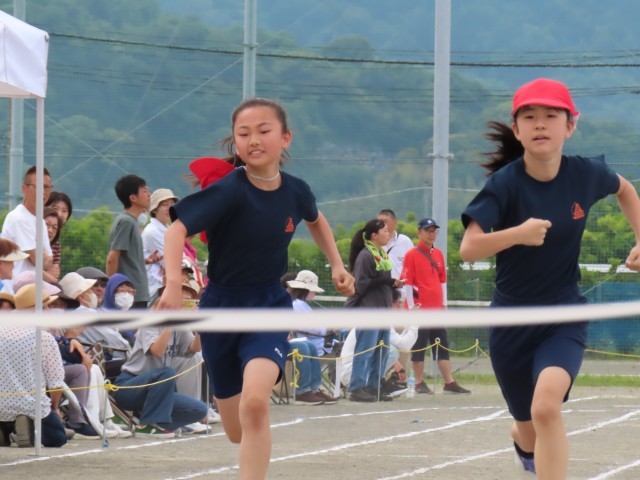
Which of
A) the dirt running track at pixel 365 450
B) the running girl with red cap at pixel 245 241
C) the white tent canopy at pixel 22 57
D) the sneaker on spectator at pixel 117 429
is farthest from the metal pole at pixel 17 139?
the running girl with red cap at pixel 245 241

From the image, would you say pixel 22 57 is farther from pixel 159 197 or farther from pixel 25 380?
pixel 159 197

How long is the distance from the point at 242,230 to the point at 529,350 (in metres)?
1.51

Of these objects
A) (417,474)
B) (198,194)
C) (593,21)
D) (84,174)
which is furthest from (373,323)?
(593,21)

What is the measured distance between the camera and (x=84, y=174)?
87.3 feet

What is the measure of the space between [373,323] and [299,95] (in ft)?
96.9

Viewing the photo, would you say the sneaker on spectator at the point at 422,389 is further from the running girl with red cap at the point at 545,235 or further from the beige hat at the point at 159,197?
the running girl with red cap at the point at 545,235

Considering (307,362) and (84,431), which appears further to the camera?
(307,362)

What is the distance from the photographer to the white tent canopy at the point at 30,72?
325 inches

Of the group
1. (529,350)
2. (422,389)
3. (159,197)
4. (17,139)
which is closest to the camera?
(529,350)

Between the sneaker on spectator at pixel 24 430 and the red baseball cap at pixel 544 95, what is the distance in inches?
187

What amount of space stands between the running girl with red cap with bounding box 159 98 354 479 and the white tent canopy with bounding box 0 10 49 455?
2069 millimetres

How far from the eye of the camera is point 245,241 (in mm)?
6605

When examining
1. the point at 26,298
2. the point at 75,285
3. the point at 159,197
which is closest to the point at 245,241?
the point at 26,298

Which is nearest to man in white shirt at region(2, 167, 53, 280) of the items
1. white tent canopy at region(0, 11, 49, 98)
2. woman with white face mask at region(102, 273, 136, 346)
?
woman with white face mask at region(102, 273, 136, 346)
